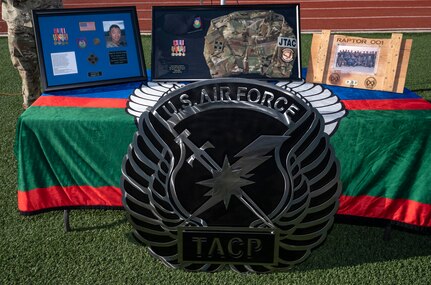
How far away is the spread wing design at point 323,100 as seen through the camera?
1.77 metres

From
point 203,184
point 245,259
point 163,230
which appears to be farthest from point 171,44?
point 245,259

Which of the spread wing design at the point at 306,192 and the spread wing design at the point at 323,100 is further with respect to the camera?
the spread wing design at the point at 323,100

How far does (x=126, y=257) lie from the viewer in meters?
2.03

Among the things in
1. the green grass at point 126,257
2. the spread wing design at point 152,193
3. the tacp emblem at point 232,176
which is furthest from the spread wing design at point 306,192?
the spread wing design at point 152,193

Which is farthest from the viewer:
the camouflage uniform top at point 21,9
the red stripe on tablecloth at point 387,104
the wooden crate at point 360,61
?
the camouflage uniform top at point 21,9

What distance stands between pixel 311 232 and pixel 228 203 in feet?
1.27

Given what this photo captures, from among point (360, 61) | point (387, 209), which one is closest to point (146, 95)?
point (360, 61)

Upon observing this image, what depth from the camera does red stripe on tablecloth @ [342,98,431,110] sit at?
187 centimetres

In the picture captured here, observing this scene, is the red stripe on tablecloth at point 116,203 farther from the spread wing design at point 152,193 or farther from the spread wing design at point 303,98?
the spread wing design at point 303,98

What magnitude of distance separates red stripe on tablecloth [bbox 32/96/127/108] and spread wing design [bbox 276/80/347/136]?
0.82 meters

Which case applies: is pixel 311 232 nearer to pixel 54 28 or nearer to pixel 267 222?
pixel 267 222

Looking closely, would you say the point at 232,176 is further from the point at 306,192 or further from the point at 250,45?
the point at 250,45

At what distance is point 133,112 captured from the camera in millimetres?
1832

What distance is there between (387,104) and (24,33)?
2.74 meters
